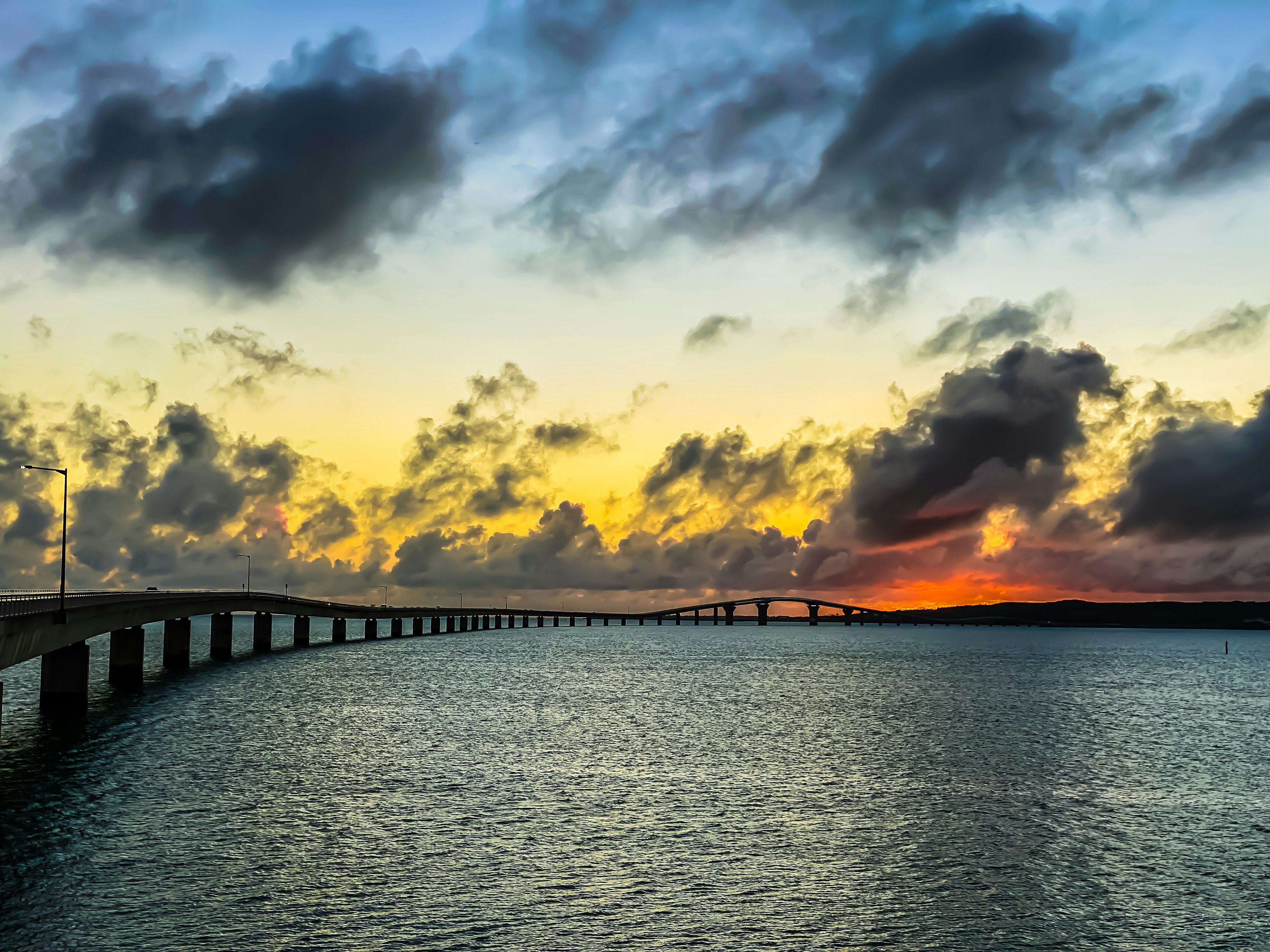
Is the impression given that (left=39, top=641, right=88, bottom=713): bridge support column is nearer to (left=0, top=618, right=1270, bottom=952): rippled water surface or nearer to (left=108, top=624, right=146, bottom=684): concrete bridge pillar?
(left=0, top=618, right=1270, bottom=952): rippled water surface

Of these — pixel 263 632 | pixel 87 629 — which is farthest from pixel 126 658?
pixel 263 632

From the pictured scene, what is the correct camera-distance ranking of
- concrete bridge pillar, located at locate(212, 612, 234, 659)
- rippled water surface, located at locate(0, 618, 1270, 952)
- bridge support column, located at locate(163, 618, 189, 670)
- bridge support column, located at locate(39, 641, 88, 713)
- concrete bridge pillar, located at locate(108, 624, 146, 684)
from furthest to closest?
1. concrete bridge pillar, located at locate(212, 612, 234, 659)
2. bridge support column, located at locate(163, 618, 189, 670)
3. concrete bridge pillar, located at locate(108, 624, 146, 684)
4. bridge support column, located at locate(39, 641, 88, 713)
5. rippled water surface, located at locate(0, 618, 1270, 952)

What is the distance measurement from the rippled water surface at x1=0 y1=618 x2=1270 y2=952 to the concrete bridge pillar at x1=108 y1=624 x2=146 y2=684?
67.9ft

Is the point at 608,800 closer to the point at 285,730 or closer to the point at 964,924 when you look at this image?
the point at 964,924

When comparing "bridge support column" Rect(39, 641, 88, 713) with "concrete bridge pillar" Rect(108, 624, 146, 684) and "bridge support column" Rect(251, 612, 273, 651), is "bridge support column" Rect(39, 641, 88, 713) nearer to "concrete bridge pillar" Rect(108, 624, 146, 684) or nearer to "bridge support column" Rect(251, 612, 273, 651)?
"concrete bridge pillar" Rect(108, 624, 146, 684)

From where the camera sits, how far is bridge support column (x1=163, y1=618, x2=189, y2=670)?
133 metres

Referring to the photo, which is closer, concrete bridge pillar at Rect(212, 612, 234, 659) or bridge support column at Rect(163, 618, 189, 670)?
bridge support column at Rect(163, 618, 189, 670)

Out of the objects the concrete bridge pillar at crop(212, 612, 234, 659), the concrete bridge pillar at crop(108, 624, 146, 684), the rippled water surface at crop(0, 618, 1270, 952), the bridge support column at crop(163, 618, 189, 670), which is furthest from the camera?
the concrete bridge pillar at crop(212, 612, 234, 659)

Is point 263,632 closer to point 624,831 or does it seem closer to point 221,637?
point 221,637

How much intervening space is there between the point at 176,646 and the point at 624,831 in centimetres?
11516

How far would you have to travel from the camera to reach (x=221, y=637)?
164 meters

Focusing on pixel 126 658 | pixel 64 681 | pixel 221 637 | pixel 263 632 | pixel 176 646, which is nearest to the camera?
pixel 64 681

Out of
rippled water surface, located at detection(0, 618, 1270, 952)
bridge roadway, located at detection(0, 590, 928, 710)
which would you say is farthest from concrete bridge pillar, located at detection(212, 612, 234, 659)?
rippled water surface, located at detection(0, 618, 1270, 952)

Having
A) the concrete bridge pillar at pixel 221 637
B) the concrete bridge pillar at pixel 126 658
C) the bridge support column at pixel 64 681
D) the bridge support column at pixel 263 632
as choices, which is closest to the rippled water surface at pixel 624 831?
the bridge support column at pixel 64 681
